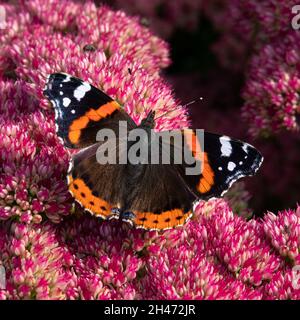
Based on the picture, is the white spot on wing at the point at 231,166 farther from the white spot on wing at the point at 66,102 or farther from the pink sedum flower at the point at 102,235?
the white spot on wing at the point at 66,102

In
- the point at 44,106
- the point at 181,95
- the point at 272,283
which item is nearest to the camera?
the point at 272,283

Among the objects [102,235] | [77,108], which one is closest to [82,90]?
[77,108]

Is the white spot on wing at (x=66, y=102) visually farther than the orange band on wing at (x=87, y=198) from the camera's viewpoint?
Yes

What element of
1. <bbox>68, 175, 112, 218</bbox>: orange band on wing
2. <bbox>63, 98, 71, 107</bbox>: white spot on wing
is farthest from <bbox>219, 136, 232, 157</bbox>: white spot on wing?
<bbox>63, 98, 71, 107</bbox>: white spot on wing

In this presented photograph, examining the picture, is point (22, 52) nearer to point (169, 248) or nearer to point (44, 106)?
point (44, 106)

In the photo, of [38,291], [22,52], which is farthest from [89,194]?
[22,52]

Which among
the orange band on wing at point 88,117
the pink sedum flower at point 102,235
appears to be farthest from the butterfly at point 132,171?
the pink sedum flower at point 102,235
